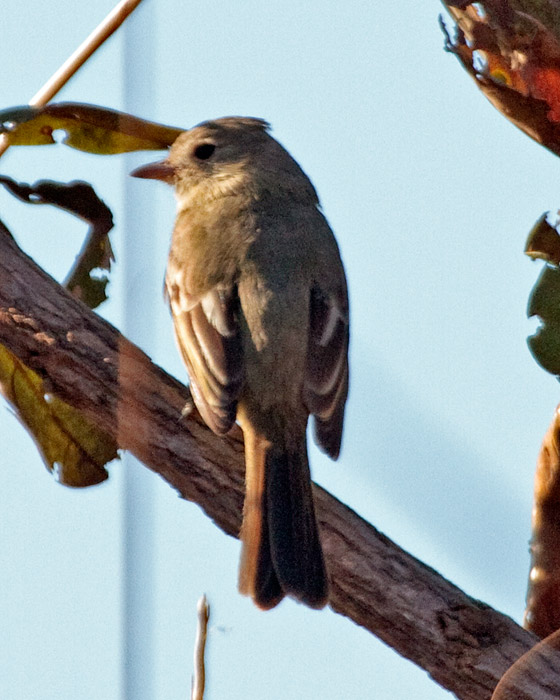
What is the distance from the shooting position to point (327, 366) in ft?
13.9

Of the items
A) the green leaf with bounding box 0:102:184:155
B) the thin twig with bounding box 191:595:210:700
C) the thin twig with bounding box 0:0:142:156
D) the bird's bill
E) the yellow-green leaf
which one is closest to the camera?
the thin twig with bounding box 191:595:210:700

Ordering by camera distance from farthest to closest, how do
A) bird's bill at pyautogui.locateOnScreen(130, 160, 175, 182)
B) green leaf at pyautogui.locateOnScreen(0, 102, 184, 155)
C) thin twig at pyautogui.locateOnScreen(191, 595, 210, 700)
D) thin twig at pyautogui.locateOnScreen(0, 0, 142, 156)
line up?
1. bird's bill at pyautogui.locateOnScreen(130, 160, 175, 182)
2. green leaf at pyautogui.locateOnScreen(0, 102, 184, 155)
3. thin twig at pyautogui.locateOnScreen(0, 0, 142, 156)
4. thin twig at pyautogui.locateOnScreen(191, 595, 210, 700)

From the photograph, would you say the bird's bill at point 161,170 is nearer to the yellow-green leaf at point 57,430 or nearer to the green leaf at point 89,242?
the green leaf at point 89,242

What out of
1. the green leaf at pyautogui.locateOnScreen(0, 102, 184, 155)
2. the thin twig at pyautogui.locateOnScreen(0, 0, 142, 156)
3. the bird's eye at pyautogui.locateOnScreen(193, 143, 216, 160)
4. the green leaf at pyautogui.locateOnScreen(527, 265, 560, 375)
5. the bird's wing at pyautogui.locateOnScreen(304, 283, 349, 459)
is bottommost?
the bird's wing at pyautogui.locateOnScreen(304, 283, 349, 459)

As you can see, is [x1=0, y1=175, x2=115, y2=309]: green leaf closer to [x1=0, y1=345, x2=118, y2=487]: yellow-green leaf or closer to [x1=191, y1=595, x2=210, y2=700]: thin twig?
[x1=0, y1=345, x2=118, y2=487]: yellow-green leaf

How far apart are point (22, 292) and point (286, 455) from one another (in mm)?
1101

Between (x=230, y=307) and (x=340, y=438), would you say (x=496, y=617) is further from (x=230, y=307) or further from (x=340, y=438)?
(x=230, y=307)

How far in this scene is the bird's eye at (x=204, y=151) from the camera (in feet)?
17.6

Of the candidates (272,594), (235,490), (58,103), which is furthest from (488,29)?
(272,594)

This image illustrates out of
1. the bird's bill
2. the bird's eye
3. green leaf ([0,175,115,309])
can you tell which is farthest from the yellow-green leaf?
the bird's eye

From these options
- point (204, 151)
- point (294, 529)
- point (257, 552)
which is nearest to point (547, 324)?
point (294, 529)

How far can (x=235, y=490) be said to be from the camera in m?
3.90

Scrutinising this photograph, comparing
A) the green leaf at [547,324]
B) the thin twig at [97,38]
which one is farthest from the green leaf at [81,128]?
the green leaf at [547,324]

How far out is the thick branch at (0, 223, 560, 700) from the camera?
11.9 ft
